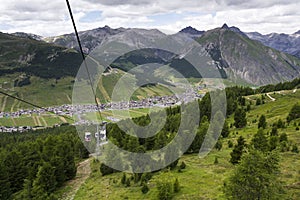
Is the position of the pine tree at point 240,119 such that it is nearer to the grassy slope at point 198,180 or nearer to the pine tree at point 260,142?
the grassy slope at point 198,180

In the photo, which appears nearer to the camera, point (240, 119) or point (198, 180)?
point (198, 180)

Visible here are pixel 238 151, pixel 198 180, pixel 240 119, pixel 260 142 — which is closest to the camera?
pixel 198 180

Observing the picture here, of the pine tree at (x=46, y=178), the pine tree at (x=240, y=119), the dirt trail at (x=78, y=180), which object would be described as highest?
the pine tree at (x=240, y=119)

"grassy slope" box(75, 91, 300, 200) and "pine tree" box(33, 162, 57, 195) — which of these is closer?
"grassy slope" box(75, 91, 300, 200)

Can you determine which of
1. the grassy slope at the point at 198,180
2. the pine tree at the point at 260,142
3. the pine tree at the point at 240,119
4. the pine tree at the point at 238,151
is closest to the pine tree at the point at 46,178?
the grassy slope at the point at 198,180

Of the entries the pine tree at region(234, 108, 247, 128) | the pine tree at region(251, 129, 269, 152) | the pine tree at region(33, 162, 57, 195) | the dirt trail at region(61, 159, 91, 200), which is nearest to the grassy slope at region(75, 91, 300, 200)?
the dirt trail at region(61, 159, 91, 200)

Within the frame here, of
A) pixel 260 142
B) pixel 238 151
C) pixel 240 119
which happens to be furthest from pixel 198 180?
pixel 240 119

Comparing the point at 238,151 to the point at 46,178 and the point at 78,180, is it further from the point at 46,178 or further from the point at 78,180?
the point at 78,180

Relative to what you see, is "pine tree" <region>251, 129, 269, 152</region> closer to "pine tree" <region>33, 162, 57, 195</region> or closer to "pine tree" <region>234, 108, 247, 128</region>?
"pine tree" <region>234, 108, 247, 128</region>
